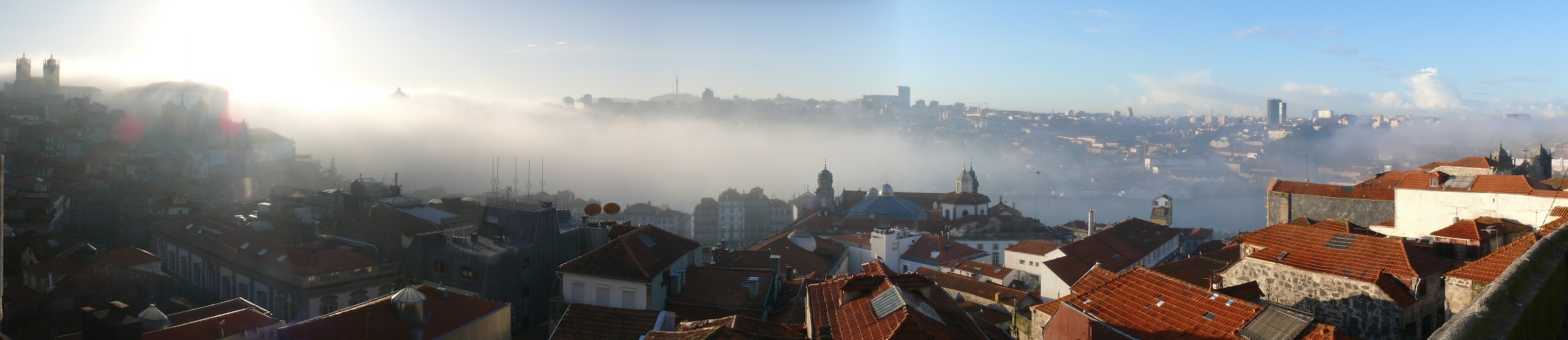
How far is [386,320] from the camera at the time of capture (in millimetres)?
7379

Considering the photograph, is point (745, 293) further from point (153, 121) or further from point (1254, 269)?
point (153, 121)

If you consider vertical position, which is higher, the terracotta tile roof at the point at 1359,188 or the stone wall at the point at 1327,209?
the terracotta tile roof at the point at 1359,188

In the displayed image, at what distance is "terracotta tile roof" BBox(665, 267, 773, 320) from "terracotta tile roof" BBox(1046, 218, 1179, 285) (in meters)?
5.46

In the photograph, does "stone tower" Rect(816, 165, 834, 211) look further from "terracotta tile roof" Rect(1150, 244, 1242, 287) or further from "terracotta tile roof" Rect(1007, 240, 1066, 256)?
"terracotta tile roof" Rect(1150, 244, 1242, 287)

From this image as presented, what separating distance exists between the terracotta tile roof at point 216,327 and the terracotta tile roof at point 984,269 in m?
11.2

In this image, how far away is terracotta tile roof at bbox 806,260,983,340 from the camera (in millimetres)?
5250

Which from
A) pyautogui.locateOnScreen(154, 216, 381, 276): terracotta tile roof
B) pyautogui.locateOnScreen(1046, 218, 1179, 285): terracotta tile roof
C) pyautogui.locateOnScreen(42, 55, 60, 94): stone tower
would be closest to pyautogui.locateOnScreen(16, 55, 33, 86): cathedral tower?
pyautogui.locateOnScreen(42, 55, 60, 94): stone tower

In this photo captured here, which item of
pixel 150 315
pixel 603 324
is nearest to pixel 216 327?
pixel 150 315

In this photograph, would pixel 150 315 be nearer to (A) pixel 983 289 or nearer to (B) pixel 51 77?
(A) pixel 983 289

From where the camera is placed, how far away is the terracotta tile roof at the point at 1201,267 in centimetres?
917

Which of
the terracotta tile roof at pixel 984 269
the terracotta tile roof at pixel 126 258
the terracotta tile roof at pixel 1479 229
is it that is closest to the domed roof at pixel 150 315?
the terracotta tile roof at pixel 126 258

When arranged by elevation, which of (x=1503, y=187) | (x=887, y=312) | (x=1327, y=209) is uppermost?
(x=1503, y=187)

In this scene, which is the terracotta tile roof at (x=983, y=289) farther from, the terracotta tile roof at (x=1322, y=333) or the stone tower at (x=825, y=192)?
the stone tower at (x=825, y=192)

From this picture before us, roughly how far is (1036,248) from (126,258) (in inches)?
626
